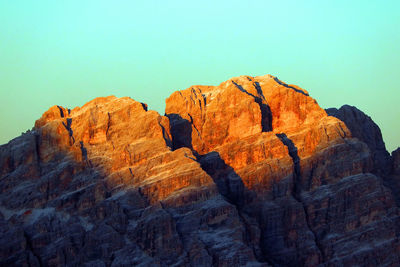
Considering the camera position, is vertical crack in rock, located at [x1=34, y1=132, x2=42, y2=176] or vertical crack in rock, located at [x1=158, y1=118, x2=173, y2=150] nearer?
vertical crack in rock, located at [x1=158, y1=118, x2=173, y2=150]

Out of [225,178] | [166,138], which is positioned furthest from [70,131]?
[225,178]

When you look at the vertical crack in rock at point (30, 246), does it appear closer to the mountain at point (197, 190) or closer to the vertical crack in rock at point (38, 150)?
the mountain at point (197, 190)

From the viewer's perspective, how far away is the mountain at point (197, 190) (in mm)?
173500

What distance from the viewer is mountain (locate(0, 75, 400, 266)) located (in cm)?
17350

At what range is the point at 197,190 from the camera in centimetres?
17750

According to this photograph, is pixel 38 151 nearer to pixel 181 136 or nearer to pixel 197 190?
pixel 181 136

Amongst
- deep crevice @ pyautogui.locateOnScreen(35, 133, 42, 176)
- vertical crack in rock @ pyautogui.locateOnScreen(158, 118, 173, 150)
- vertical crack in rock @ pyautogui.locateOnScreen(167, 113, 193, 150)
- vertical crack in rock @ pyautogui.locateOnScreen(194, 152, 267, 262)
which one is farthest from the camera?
vertical crack in rock @ pyautogui.locateOnScreen(167, 113, 193, 150)

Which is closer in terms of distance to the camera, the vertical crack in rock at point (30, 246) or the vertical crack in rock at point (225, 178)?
the vertical crack in rock at point (30, 246)

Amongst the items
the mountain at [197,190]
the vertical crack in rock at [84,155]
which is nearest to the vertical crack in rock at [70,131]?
the mountain at [197,190]

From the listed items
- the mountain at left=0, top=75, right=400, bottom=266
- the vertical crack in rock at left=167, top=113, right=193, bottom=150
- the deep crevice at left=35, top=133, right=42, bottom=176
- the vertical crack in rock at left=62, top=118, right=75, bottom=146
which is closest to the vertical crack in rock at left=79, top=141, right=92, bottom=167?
the mountain at left=0, top=75, right=400, bottom=266

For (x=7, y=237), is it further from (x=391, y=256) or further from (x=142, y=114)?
(x=391, y=256)

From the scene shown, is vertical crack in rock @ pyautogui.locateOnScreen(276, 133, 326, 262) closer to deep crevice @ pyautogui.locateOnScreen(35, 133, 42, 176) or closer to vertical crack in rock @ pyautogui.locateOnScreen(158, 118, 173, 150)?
vertical crack in rock @ pyautogui.locateOnScreen(158, 118, 173, 150)

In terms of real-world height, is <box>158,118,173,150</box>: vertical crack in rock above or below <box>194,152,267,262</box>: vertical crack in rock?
above

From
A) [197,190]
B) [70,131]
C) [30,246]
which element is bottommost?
[30,246]
